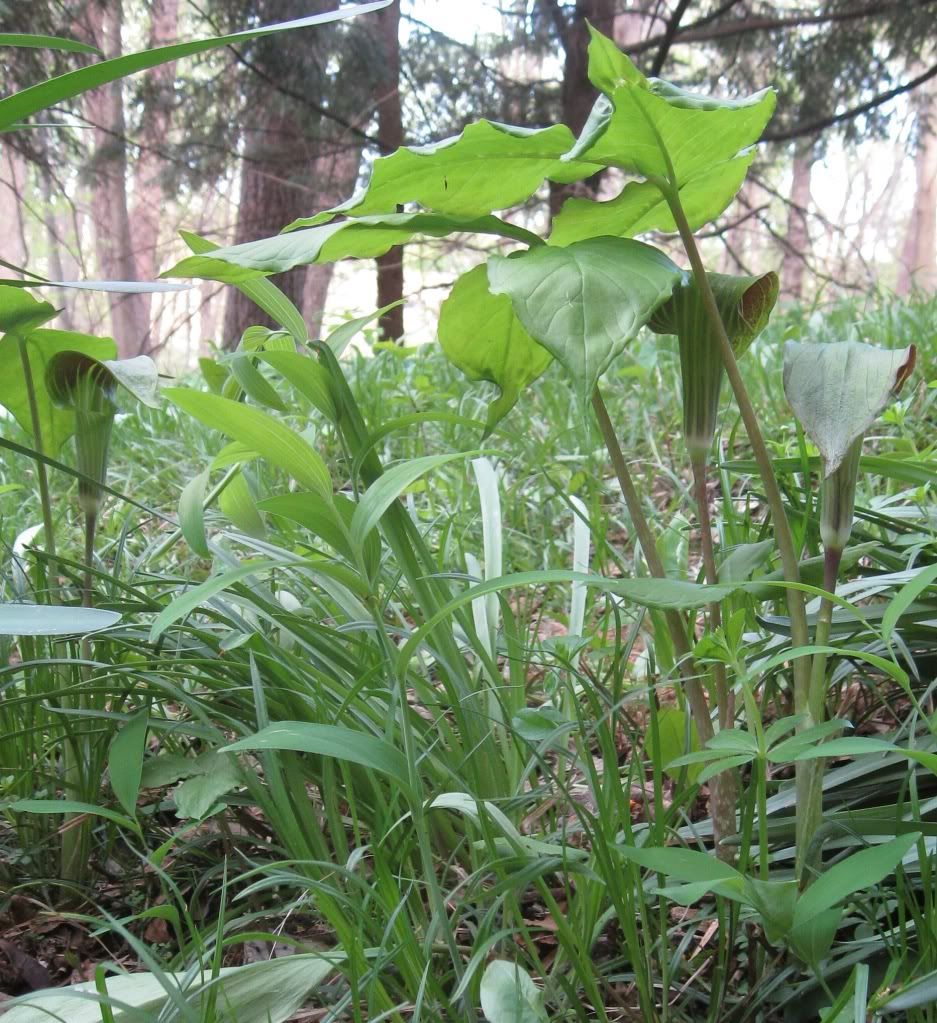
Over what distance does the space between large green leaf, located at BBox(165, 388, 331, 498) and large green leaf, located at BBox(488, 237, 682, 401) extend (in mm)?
158

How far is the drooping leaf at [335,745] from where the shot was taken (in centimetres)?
48

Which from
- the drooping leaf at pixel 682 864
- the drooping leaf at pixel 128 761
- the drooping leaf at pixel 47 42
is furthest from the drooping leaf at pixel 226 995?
the drooping leaf at pixel 47 42

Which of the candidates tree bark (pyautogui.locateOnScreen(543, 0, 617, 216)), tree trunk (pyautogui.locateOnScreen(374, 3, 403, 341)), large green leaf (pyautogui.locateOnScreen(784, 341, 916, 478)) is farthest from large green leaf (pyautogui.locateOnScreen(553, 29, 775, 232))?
tree trunk (pyautogui.locateOnScreen(374, 3, 403, 341))

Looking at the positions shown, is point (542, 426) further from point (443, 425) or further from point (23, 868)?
point (23, 868)

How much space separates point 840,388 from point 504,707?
1.17ft

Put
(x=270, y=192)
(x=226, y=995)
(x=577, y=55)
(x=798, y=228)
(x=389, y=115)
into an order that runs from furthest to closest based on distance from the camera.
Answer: (x=798, y=228) < (x=270, y=192) < (x=389, y=115) < (x=577, y=55) < (x=226, y=995)

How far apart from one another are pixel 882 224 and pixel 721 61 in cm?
1512

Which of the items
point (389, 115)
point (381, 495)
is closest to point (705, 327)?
point (381, 495)

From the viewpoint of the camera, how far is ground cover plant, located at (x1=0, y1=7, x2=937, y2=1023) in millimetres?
481

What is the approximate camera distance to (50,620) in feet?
1.63

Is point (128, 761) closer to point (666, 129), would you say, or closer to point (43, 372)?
Answer: point (43, 372)

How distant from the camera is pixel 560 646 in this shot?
25.8 inches

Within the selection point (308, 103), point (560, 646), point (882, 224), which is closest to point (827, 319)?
point (560, 646)

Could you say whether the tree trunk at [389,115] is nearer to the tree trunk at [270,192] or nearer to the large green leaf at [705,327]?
the tree trunk at [270,192]
